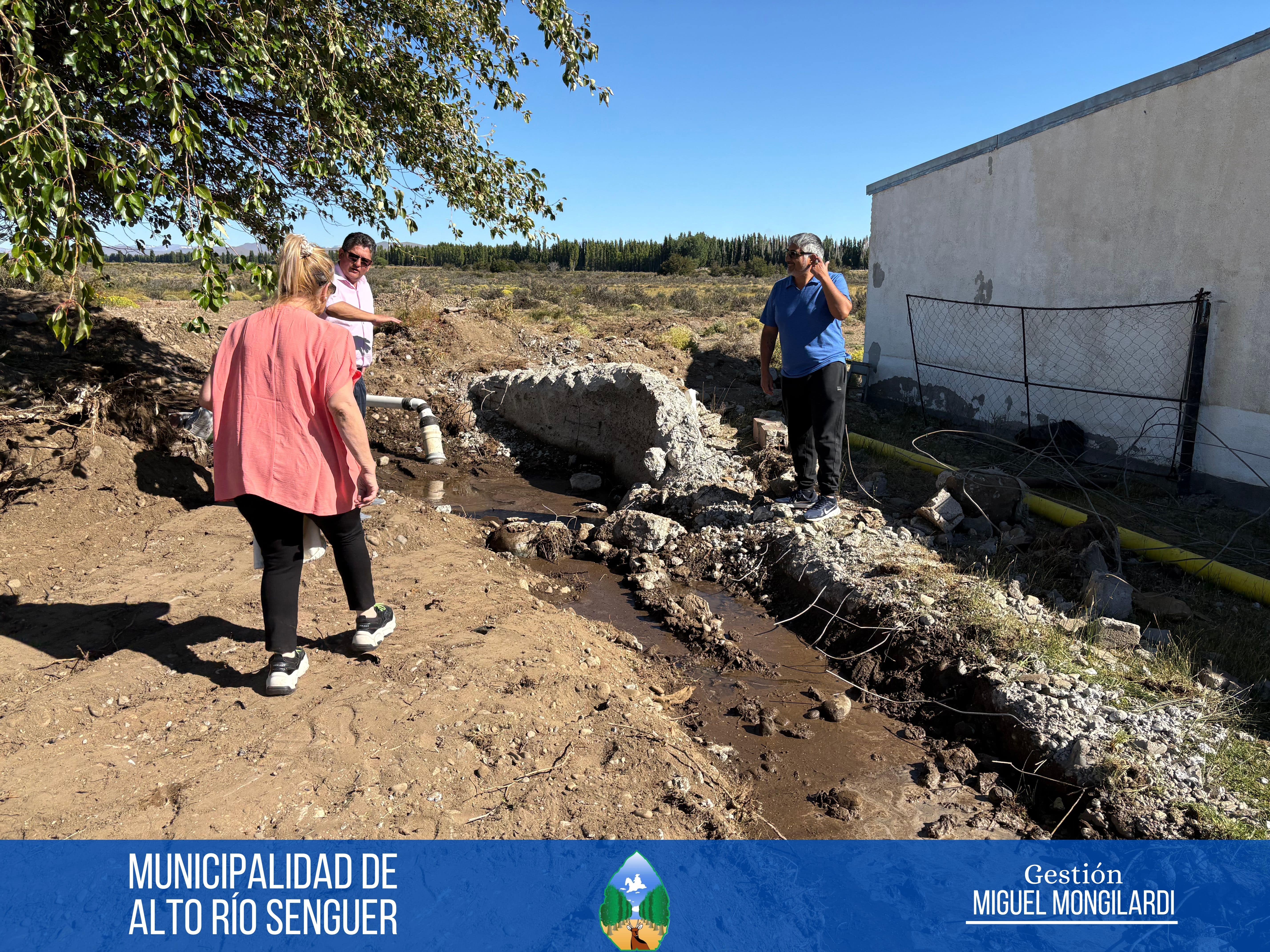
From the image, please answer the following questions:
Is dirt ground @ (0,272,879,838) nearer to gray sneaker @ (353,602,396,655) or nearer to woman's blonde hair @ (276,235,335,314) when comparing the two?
gray sneaker @ (353,602,396,655)

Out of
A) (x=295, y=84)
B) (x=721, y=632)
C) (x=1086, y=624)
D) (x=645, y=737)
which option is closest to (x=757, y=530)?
(x=721, y=632)

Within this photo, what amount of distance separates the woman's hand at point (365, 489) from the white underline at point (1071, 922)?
2774 millimetres

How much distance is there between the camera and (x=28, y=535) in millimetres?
5016

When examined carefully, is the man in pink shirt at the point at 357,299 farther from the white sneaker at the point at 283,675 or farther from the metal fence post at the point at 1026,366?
the metal fence post at the point at 1026,366

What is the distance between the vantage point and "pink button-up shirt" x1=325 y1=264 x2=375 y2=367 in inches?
202

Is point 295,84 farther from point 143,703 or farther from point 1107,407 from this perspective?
point 1107,407

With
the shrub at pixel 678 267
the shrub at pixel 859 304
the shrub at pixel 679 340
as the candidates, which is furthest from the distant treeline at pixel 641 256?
the shrub at pixel 679 340

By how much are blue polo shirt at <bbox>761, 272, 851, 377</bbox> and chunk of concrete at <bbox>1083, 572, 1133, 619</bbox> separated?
202 cm

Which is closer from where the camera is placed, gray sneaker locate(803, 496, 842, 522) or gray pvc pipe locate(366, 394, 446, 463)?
gray pvc pipe locate(366, 394, 446, 463)

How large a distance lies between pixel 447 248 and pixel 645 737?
65.8 meters

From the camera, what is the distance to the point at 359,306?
5312 mm

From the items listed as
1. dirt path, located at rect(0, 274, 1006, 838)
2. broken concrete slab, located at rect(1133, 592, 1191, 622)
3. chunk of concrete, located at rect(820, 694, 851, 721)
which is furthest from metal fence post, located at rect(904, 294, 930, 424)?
chunk of concrete, located at rect(820, 694, 851, 721)

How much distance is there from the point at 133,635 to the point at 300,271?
7.34ft

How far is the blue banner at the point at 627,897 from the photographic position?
7.79 ft
